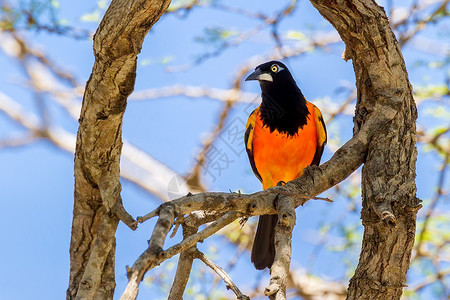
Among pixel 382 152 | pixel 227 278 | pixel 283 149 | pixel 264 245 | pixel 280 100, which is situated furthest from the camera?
pixel 280 100

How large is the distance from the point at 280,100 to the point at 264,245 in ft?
3.93

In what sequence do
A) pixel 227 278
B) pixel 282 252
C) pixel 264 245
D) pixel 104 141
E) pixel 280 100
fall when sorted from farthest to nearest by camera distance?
pixel 280 100 < pixel 264 245 < pixel 104 141 < pixel 227 278 < pixel 282 252

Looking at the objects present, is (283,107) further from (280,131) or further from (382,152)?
(382,152)

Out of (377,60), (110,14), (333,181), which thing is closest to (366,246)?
(333,181)

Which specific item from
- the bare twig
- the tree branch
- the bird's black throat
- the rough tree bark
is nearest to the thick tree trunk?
the rough tree bark

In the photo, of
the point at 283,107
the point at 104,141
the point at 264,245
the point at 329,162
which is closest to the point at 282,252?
the point at 329,162

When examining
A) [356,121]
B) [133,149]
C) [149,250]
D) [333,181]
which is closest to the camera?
[149,250]

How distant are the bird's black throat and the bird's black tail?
736 mm

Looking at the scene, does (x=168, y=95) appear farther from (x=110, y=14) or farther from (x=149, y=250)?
(x=149, y=250)

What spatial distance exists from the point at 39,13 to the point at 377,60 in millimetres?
2970

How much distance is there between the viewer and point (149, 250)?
6.33 feet

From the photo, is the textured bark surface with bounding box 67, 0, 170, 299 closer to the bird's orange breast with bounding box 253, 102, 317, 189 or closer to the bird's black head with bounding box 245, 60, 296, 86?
the bird's orange breast with bounding box 253, 102, 317, 189

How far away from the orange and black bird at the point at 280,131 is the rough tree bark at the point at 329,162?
1.11 meters

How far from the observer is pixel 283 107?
15.0 feet
